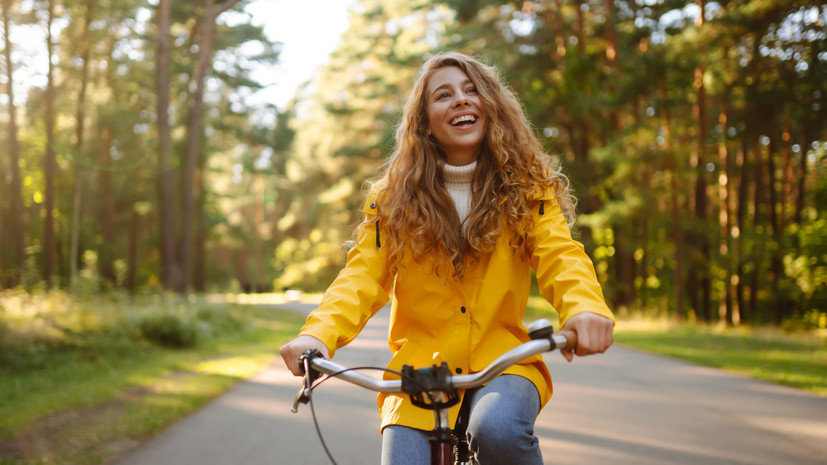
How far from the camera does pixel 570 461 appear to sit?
4988mm

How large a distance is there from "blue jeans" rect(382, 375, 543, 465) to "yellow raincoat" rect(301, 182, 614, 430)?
0.05m

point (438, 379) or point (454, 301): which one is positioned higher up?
point (454, 301)

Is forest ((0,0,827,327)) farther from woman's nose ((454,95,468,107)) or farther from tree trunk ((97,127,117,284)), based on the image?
woman's nose ((454,95,468,107))

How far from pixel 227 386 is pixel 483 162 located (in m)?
6.94

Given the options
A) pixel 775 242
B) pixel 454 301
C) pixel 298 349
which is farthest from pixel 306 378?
pixel 775 242

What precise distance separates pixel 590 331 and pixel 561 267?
38 cm

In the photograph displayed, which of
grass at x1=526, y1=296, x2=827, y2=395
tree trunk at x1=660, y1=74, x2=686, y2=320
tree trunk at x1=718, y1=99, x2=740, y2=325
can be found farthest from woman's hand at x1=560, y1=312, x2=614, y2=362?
tree trunk at x1=718, y1=99, x2=740, y2=325

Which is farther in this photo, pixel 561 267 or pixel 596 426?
pixel 596 426

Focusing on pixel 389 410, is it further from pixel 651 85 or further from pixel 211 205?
pixel 211 205

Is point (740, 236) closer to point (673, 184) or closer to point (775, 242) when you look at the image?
point (775, 242)

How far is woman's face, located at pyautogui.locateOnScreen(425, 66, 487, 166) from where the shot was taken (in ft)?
9.29

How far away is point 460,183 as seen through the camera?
9.29 ft

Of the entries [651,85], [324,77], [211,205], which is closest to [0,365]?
[651,85]

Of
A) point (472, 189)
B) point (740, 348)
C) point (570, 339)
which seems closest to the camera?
point (570, 339)
